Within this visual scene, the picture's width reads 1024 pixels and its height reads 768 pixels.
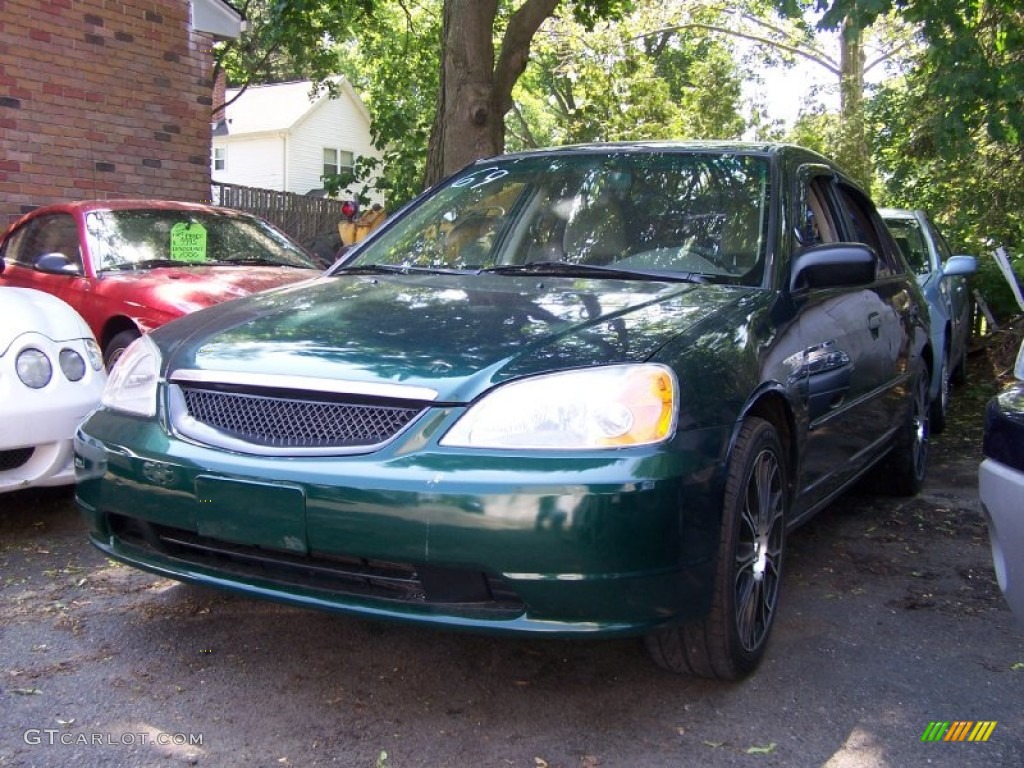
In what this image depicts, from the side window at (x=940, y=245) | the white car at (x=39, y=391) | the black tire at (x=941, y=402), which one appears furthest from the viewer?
the side window at (x=940, y=245)

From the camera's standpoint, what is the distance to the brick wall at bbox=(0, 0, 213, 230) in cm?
923

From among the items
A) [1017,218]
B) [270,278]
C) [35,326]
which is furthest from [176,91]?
[1017,218]

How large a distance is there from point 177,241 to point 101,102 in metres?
3.91

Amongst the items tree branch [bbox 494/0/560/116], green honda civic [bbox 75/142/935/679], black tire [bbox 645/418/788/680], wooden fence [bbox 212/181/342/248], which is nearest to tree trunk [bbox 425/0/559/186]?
tree branch [bbox 494/0/560/116]

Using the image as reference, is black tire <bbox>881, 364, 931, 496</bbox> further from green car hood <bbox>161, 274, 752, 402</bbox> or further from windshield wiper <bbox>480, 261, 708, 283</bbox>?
green car hood <bbox>161, 274, 752, 402</bbox>

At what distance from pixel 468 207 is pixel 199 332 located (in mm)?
1363

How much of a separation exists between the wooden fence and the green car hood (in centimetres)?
995

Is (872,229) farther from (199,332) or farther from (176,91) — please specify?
(176,91)

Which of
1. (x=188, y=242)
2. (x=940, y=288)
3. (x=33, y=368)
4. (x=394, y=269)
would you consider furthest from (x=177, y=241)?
(x=940, y=288)

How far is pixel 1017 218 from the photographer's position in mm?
10508

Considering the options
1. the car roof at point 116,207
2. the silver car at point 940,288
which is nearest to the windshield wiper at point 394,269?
the car roof at point 116,207

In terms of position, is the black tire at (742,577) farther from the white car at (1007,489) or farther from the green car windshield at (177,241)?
the green car windshield at (177,241)

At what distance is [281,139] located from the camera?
35250mm

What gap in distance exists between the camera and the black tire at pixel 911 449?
5.26 m
